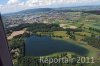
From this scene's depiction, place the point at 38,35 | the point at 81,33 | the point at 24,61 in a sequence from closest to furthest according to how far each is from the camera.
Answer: the point at 24,61, the point at 38,35, the point at 81,33

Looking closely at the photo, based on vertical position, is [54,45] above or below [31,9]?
below

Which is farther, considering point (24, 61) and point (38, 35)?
point (38, 35)

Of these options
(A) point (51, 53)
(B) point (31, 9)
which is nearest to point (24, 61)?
(A) point (51, 53)

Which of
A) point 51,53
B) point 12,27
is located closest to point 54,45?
point 51,53

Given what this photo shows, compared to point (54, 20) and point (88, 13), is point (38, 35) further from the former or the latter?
point (88, 13)

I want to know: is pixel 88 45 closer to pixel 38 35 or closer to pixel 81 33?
pixel 81 33

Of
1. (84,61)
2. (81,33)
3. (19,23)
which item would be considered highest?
(19,23)

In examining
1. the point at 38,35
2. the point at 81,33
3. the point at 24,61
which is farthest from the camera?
the point at 81,33
